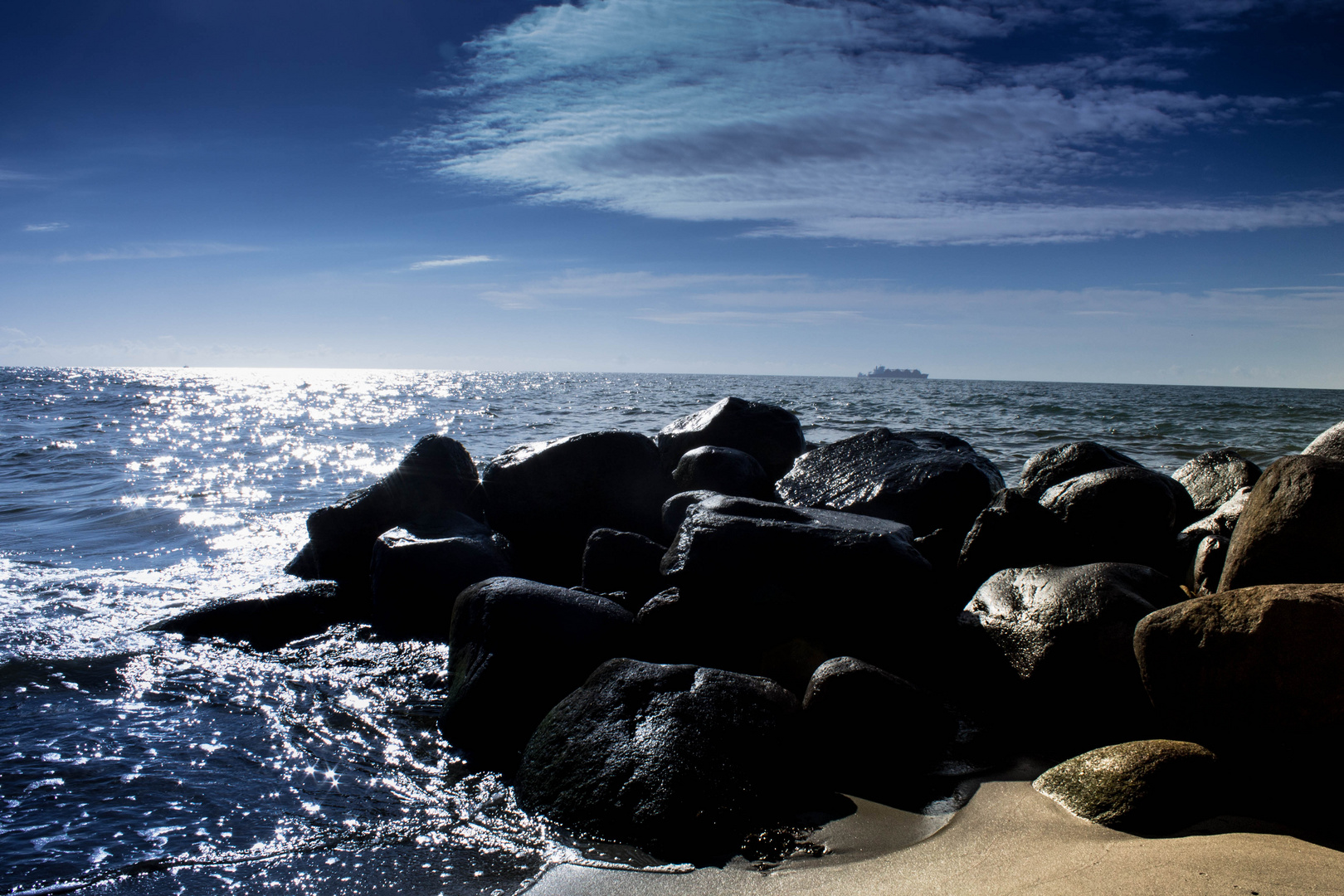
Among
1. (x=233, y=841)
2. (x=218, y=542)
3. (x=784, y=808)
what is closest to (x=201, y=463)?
(x=218, y=542)

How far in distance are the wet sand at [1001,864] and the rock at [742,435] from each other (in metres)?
5.05

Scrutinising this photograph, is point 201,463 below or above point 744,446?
below

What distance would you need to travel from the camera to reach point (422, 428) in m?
21.6

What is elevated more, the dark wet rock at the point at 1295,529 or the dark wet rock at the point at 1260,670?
the dark wet rock at the point at 1295,529

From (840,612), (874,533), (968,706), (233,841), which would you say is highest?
(874,533)

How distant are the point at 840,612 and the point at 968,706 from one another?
2.59 feet

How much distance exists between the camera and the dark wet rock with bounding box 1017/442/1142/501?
672 centimetres

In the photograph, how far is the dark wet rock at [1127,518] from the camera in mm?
5191

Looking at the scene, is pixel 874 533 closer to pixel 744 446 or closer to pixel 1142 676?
pixel 1142 676

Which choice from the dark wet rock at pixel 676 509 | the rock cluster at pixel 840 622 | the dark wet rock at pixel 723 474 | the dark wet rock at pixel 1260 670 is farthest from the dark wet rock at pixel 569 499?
the dark wet rock at pixel 1260 670

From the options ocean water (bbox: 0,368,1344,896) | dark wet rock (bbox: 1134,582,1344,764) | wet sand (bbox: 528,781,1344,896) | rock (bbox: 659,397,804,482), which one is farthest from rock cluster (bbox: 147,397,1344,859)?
rock (bbox: 659,397,804,482)

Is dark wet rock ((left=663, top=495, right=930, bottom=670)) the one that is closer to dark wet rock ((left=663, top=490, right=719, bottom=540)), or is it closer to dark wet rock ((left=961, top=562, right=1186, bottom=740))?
dark wet rock ((left=961, top=562, right=1186, bottom=740))

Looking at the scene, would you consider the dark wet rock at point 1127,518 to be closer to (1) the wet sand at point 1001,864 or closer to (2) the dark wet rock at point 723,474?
(2) the dark wet rock at point 723,474

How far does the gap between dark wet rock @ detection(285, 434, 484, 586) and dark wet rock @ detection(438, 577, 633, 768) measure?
7.21 feet
